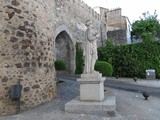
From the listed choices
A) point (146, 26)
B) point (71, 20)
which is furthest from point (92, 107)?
point (146, 26)

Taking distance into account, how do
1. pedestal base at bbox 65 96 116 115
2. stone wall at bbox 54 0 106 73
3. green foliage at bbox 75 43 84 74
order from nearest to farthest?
pedestal base at bbox 65 96 116 115
stone wall at bbox 54 0 106 73
green foliage at bbox 75 43 84 74

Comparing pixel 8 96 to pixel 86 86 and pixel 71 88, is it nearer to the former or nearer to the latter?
pixel 86 86

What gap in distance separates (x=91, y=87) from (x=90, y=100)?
39 cm

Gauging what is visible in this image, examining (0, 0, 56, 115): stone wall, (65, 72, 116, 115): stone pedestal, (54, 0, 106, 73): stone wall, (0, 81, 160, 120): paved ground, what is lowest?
(0, 81, 160, 120): paved ground

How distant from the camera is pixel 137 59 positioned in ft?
58.9

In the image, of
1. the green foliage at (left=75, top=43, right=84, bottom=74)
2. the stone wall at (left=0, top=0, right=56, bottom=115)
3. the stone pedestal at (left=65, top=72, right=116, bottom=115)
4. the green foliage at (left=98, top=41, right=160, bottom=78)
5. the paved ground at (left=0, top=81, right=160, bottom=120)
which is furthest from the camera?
the green foliage at (left=98, top=41, right=160, bottom=78)

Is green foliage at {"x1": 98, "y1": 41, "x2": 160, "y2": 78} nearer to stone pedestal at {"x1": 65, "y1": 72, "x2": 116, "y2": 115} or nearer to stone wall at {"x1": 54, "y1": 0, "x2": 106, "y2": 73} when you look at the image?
stone wall at {"x1": 54, "y1": 0, "x2": 106, "y2": 73}

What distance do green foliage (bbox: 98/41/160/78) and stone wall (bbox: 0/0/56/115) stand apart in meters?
9.72

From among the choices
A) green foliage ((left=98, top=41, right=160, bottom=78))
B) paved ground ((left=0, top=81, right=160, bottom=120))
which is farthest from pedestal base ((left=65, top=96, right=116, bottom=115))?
green foliage ((left=98, top=41, right=160, bottom=78))

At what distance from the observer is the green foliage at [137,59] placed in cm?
1770

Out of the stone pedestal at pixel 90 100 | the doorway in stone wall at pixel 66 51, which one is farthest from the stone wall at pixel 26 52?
the doorway in stone wall at pixel 66 51

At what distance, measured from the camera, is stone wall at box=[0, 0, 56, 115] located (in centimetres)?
735

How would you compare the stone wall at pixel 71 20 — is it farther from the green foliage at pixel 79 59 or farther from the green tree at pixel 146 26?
the green tree at pixel 146 26

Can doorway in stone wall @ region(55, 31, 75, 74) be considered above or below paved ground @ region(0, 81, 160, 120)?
above
